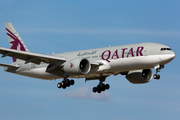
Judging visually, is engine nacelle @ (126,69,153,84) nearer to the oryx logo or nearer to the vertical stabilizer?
the vertical stabilizer

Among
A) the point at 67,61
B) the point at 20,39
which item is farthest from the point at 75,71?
the point at 20,39

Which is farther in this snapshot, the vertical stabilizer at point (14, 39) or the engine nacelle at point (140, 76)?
the vertical stabilizer at point (14, 39)

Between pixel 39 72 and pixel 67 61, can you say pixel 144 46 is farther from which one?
pixel 39 72

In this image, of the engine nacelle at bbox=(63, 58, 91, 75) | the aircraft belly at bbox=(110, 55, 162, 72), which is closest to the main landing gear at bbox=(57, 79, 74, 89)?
the engine nacelle at bbox=(63, 58, 91, 75)

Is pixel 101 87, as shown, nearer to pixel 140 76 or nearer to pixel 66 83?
pixel 140 76

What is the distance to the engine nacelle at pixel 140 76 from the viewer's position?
52.9 m

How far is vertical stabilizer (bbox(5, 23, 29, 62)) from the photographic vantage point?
57875mm

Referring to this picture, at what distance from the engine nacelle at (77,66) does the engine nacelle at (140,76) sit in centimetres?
861

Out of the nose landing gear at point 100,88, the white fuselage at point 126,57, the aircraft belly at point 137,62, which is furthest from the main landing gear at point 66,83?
the aircraft belly at point 137,62

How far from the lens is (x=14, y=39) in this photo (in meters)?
58.6

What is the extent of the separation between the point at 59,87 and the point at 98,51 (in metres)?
6.94

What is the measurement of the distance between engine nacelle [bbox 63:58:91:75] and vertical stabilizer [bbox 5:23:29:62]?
12.6 m

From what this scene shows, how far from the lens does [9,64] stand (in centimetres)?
5397

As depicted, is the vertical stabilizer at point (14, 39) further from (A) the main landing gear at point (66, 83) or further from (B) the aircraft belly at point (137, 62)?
(B) the aircraft belly at point (137, 62)
